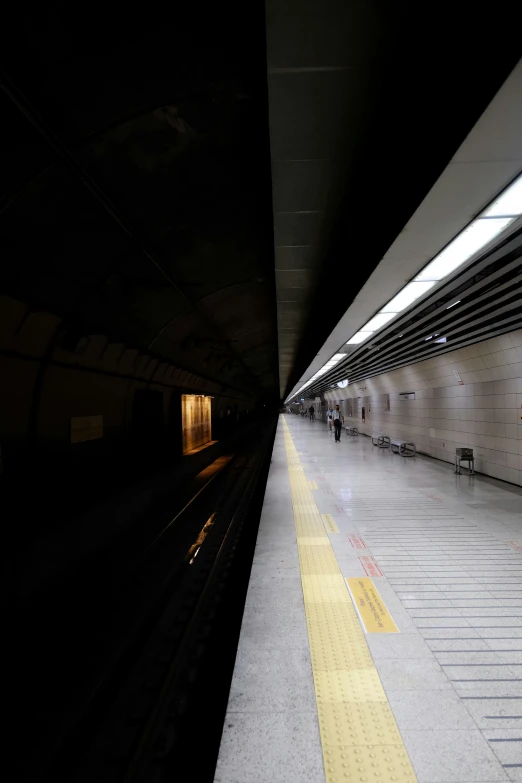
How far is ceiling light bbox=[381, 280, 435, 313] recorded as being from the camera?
14.2ft

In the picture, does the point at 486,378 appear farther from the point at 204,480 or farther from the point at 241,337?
the point at 204,480

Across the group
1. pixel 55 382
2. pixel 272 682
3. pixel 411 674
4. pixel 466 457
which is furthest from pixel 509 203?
pixel 466 457

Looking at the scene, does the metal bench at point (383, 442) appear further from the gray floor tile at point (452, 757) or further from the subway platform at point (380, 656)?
the gray floor tile at point (452, 757)

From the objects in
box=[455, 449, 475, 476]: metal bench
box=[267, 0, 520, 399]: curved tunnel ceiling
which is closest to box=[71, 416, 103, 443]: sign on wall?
box=[267, 0, 520, 399]: curved tunnel ceiling

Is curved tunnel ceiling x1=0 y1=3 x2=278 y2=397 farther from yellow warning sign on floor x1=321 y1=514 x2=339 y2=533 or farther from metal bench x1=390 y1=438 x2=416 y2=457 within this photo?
metal bench x1=390 y1=438 x2=416 y2=457

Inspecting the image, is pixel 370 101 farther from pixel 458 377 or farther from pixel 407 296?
pixel 458 377

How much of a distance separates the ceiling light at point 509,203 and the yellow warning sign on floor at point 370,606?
316cm

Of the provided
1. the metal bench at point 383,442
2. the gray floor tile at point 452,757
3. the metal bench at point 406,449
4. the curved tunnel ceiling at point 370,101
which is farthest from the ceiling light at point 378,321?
the metal bench at point 383,442

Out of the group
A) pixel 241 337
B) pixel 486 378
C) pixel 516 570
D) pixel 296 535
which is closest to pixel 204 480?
pixel 241 337

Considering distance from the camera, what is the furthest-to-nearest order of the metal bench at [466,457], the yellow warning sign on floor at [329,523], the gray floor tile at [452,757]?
the metal bench at [466,457], the yellow warning sign on floor at [329,523], the gray floor tile at [452,757]

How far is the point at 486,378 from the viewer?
9.34 m

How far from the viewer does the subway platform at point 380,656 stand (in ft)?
6.46

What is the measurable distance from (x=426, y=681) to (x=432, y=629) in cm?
67

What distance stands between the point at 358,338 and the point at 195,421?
933cm
